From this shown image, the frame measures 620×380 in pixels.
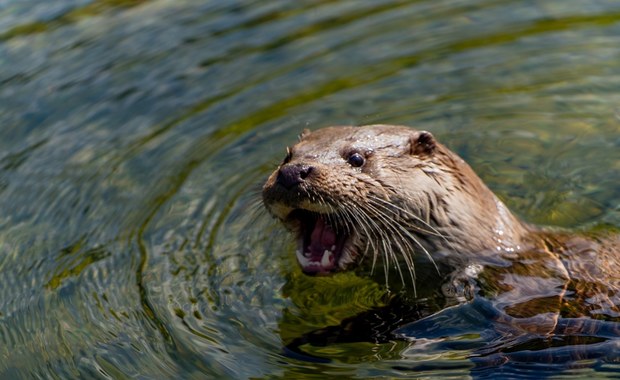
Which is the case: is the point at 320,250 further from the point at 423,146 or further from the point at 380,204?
the point at 423,146

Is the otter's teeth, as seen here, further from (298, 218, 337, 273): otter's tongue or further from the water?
the water

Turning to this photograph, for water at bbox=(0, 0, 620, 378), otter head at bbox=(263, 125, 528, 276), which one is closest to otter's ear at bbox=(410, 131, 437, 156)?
otter head at bbox=(263, 125, 528, 276)

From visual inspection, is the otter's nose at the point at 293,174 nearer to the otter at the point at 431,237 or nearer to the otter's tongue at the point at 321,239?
the otter at the point at 431,237

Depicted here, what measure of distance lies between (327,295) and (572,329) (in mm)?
1258

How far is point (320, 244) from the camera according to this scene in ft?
15.1

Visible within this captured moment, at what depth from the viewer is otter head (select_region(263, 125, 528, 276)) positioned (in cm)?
441

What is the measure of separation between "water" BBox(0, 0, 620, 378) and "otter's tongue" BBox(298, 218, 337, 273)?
37cm

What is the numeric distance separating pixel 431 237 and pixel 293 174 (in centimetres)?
76

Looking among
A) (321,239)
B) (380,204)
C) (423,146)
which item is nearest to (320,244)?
(321,239)

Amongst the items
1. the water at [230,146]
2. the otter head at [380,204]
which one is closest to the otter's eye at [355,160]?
the otter head at [380,204]

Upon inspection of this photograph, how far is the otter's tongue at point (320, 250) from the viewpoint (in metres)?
4.48

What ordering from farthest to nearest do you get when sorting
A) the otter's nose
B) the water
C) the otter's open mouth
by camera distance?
the water
the otter's open mouth
the otter's nose

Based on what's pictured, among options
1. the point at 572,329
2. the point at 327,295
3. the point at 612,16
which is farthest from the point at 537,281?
the point at 612,16

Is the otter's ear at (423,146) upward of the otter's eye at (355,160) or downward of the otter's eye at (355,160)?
downward
